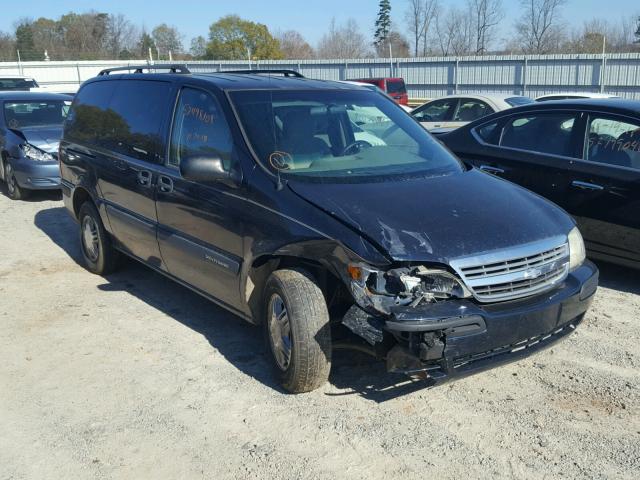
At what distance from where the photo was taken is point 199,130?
4.75 meters

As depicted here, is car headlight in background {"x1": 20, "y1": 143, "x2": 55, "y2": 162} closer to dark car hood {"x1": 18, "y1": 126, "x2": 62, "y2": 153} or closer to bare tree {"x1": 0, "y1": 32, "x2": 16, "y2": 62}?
dark car hood {"x1": 18, "y1": 126, "x2": 62, "y2": 153}

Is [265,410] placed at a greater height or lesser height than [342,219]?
lesser

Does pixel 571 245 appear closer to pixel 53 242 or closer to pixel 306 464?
pixel 306 464

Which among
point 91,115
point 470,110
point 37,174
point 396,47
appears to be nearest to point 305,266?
point 91,115

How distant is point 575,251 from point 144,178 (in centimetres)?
319

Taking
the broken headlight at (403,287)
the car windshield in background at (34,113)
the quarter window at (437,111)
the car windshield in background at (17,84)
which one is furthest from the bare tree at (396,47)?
the broken headlight at (403,287)

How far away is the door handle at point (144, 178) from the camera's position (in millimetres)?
5145

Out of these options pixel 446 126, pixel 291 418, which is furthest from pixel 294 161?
pixel 446 126

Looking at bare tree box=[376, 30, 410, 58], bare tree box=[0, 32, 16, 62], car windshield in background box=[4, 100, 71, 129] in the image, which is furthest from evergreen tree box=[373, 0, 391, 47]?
car windshield in background box=[4, 100, 71, 129]

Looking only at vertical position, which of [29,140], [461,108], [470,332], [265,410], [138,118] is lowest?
[265,410]

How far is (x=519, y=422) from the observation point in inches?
146

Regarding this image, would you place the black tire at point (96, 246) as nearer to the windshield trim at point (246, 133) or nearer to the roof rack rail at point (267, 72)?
the roof rack rail at point (267, 72)

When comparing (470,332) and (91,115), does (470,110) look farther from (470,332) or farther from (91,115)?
(470,332)

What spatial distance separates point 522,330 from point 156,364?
242 cm
